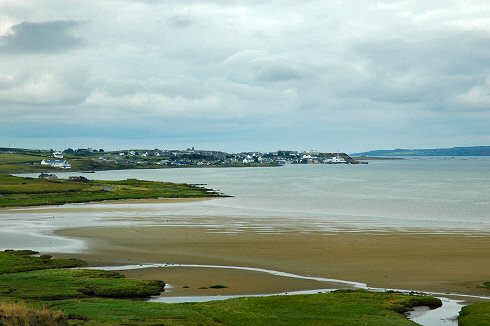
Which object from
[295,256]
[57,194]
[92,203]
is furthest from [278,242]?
[57,194]

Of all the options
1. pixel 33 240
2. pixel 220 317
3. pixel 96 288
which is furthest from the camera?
pixel 33 240

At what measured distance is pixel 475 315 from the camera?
67.5 feet

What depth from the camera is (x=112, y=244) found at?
140 ft

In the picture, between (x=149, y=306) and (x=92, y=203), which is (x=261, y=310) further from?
(x=92, y=203)

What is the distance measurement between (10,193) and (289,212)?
58.1m

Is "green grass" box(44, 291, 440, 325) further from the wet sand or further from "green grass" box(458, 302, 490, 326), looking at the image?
the wet sand

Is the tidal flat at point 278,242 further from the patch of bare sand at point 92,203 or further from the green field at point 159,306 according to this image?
the green field at point 159,306

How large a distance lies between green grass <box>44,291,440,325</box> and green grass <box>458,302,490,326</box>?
2085 mm

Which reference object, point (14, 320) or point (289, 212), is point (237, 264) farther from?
point (289, 212)

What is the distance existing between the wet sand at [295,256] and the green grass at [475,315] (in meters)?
4.47

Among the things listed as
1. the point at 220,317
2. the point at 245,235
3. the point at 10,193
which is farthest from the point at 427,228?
the point at 10,193

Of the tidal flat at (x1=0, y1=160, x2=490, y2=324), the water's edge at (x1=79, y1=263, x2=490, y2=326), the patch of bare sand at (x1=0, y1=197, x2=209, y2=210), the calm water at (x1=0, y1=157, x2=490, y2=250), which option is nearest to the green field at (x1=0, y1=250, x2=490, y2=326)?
the water's edge at (x1=79, y1=263, x2=490, y2=326)

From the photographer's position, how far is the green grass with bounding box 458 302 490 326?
64.7 ft

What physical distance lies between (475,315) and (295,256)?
17.2 meters
